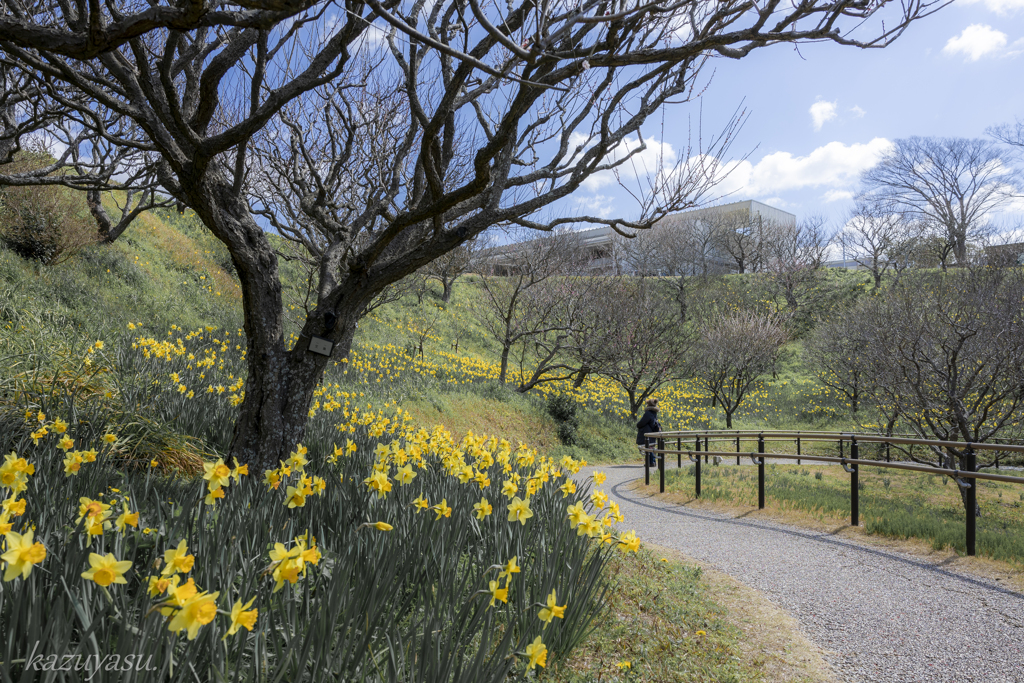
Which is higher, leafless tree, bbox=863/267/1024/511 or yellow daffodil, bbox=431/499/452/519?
leafless tree, bbox=863/267/1024/511

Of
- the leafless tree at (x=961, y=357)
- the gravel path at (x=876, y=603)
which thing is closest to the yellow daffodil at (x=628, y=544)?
the gravel path at (x=876, y=603)

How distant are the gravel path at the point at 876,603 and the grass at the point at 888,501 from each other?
69 centimetres

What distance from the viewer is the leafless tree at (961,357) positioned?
852 centimetres

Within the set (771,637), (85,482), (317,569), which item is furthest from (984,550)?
(85,482)

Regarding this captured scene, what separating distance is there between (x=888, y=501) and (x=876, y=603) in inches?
232

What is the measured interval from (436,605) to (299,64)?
272 inches

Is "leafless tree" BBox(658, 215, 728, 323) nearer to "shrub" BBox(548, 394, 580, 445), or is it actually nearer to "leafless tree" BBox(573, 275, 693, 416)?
"leafless tree" BBox(573, 275, 693, 416)

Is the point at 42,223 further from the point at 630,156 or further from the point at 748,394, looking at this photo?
the point at 748,394

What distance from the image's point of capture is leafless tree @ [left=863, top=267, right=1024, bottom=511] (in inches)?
336

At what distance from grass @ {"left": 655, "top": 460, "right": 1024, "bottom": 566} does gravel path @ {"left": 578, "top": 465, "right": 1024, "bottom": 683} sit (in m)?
0.69

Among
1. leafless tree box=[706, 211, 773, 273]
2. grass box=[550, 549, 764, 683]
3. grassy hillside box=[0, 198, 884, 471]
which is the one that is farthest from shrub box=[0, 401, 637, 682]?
leafless tree box=[706, 211, 773, 273]

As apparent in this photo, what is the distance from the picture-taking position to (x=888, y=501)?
8.46 metres

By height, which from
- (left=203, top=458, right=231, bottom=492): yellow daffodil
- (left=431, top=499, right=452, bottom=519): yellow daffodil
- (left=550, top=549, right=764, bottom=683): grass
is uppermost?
(left=203, top=458, right=231, bottom=492): yellow daffodil

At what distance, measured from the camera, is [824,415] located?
23.1 metres
